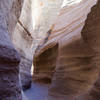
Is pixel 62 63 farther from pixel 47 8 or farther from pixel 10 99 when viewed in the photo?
pixel 47 8

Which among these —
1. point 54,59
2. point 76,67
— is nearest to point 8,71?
point 76,67

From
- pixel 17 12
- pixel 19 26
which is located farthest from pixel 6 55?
pixel 19 26

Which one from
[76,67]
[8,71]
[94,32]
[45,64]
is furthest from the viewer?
[45,64]

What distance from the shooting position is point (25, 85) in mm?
3572

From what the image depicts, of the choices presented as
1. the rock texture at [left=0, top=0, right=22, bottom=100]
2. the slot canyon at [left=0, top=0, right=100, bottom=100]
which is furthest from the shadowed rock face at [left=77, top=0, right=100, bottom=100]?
the rock texture at [left=0, top=0, right=22, bottom=100]

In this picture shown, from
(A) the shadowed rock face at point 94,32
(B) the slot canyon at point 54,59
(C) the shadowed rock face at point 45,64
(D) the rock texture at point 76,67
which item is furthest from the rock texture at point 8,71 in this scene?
(C) the shadowed rock face at point 45,64

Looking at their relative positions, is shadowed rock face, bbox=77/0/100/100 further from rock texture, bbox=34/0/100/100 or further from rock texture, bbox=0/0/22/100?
rock texture, bbox=0/0/22/100

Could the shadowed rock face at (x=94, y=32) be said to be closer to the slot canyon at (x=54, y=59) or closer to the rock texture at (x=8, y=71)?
the slot canyon at (x=54, y=59)

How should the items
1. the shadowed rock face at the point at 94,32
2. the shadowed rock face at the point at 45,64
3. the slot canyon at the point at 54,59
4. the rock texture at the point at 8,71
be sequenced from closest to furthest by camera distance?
the rock texture at the point at 8,71 < the slot canyon at the point at 54,59 < the shadowed rock face at the point at 94,32 < the shadowed rock face at the point at 45,64

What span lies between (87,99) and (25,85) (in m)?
2.00

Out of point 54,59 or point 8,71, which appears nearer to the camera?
point 8,71

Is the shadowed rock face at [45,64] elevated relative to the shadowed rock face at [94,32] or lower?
lower

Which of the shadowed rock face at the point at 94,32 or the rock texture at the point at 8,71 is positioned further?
the shadowed rock face at the point at 94,32

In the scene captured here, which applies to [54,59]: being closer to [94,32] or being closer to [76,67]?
[76,67]
